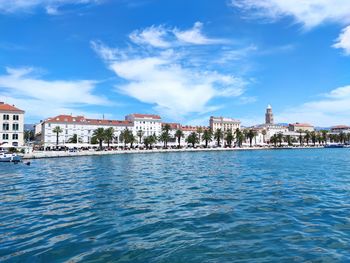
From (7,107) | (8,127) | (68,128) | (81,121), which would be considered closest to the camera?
(8,127)

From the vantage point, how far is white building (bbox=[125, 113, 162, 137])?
17062cm

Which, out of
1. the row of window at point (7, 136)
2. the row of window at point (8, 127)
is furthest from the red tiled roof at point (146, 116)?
the row of window at point (7, 136)

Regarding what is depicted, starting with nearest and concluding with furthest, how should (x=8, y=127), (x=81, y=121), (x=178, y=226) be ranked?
(x=178, y=226) < (x=8, y=127) < (x=81, y=121)

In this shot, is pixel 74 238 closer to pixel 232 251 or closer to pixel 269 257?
pixel 232 251

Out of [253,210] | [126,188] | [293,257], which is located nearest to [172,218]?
[253,210]

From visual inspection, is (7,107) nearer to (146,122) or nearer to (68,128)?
(68,128)

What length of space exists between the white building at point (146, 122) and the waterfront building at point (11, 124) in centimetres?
7829

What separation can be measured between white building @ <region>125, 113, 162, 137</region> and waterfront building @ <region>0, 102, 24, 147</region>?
257 ft

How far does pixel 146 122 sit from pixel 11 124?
286 feet

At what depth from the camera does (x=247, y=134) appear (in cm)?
18238

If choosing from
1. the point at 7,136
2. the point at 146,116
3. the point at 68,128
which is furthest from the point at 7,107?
the point at 146,116

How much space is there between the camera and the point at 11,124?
307 ft

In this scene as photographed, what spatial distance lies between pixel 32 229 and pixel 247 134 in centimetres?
17665

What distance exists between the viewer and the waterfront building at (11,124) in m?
92.2
